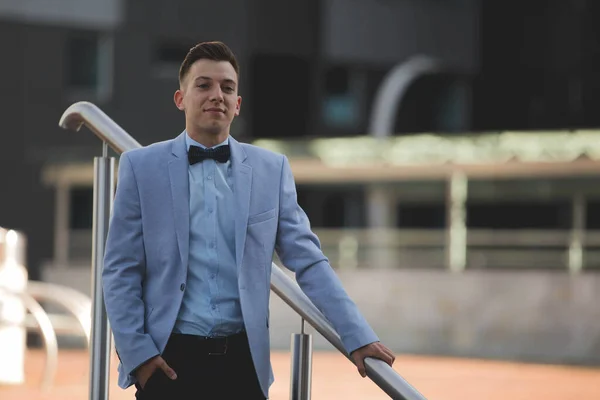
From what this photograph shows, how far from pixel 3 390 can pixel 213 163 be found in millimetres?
8388

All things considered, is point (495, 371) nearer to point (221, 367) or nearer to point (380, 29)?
point (221, 367)

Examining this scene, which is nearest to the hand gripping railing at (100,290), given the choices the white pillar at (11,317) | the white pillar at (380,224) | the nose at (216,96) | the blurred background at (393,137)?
the nose at (216,96)

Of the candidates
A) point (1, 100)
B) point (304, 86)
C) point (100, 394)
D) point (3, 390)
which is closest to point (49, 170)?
point (1, 100)

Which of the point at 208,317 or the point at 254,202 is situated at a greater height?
the point at 254,202

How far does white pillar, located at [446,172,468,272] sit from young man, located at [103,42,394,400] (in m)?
14.9

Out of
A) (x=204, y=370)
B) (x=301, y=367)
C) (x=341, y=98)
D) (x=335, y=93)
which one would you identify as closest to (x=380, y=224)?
(x=335, y=93)

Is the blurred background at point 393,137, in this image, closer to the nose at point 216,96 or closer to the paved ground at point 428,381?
the paved ground at point 428,381

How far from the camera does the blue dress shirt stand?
345 cm

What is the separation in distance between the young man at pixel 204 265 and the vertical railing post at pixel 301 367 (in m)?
0.15

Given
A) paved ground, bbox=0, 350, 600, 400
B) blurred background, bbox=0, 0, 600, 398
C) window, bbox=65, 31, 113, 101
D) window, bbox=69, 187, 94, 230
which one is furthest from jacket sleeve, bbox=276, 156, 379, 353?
window, bbox=65, 31, 113, 101

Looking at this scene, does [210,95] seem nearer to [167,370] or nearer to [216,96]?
[216,96]

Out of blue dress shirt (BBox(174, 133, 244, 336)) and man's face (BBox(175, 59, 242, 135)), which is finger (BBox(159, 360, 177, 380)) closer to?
blue dress shirt (BBox(174, 133, 244, 336))

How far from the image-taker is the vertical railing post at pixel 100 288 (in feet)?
13.3

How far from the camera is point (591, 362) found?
16578mm
